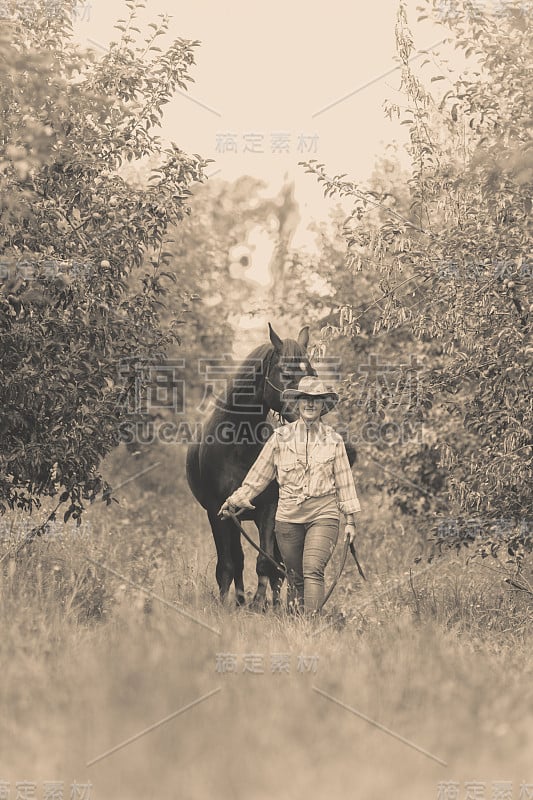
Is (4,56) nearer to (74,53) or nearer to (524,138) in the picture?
(74,53)

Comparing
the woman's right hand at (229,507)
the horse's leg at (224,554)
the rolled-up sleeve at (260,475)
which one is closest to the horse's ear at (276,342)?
the rolled-up sleeve at (260,475)

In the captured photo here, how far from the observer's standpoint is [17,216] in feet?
22.0

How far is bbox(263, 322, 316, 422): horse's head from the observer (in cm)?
823

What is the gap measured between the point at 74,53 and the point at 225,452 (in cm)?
359

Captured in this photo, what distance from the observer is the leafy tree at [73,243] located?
6934mm

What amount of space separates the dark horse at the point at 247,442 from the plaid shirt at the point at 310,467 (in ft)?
1.85

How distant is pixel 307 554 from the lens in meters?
7.34

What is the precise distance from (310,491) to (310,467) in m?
0.17

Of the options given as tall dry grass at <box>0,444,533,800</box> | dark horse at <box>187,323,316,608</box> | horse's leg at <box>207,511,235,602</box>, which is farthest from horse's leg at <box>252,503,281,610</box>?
tall dry grass at <box>0,444,533,800</box>

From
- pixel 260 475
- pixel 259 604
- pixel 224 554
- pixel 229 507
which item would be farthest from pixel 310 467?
pixel 224 554

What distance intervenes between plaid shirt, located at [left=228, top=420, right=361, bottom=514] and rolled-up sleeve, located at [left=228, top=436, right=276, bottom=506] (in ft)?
0.04

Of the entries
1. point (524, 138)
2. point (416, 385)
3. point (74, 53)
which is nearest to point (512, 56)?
point (524, 138)

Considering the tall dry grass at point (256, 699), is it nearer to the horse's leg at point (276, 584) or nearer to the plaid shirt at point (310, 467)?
the horse's leg at point (276, 584)

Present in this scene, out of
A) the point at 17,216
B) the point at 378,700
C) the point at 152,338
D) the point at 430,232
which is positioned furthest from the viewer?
the point at 152,338
